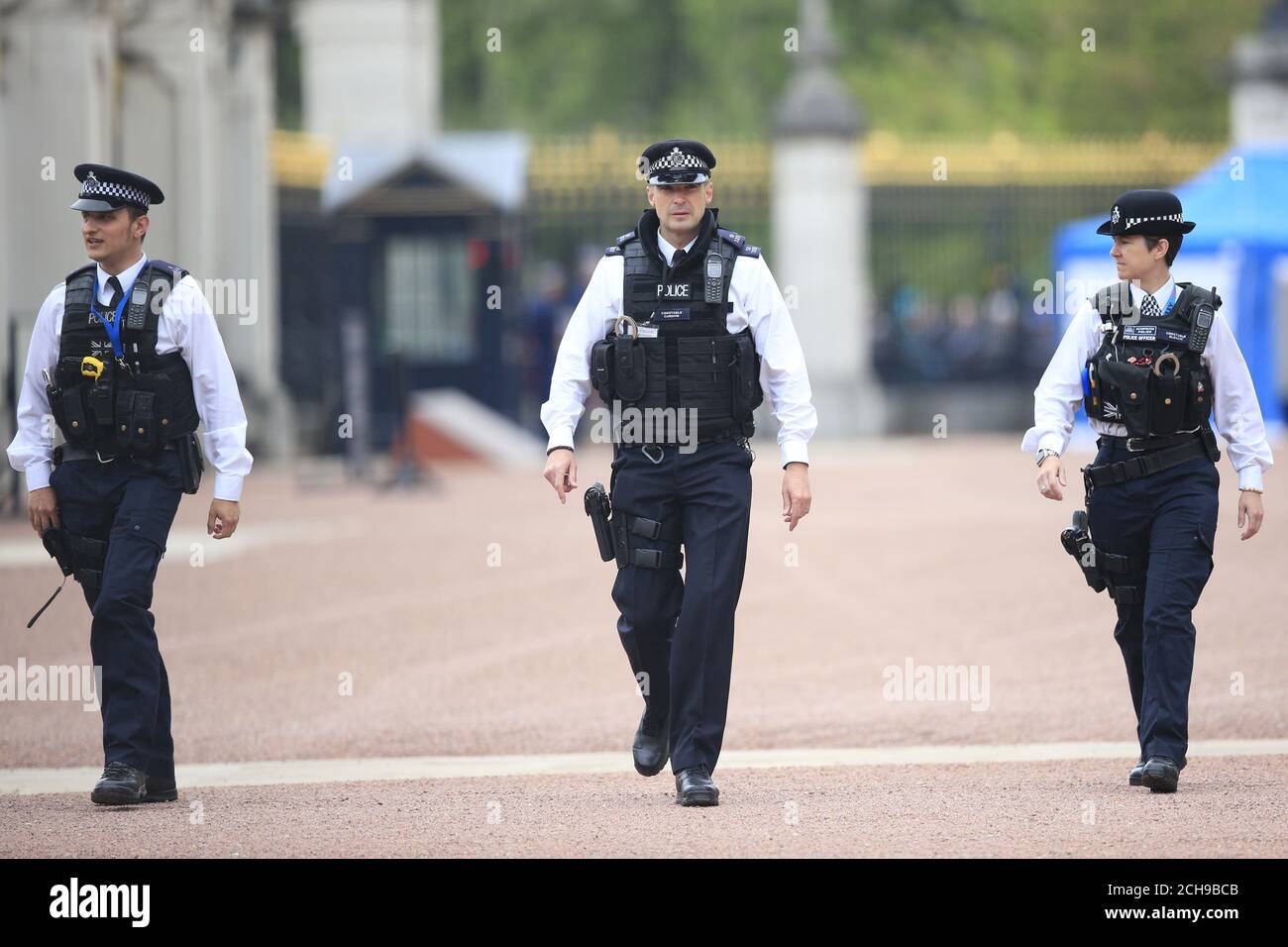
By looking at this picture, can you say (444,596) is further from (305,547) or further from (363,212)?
(363,212)

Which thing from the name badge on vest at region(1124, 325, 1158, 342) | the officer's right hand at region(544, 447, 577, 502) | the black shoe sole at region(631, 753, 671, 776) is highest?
the name badge on vest at region(1124, 325, 1158, 342)

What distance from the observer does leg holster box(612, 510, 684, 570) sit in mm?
6477

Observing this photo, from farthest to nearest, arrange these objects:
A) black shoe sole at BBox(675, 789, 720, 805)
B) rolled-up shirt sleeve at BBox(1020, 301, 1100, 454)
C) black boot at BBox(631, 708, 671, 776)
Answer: rolled-up shirt sleeve at BBox(1020, 301, 1100, 454), black boot at BBox(631, 708, 671, 776), black shoe sole at BBox(675, 789, 720, 805)

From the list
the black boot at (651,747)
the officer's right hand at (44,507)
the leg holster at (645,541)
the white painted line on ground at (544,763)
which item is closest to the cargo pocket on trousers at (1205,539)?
the white painted line on ground at (544,763)

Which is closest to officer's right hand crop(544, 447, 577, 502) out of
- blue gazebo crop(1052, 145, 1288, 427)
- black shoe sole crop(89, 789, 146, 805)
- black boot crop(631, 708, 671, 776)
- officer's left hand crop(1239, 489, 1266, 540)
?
black boot crop(631, 708, 671, 776)

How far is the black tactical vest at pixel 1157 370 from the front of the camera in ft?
21.5

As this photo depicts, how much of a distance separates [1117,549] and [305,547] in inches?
336

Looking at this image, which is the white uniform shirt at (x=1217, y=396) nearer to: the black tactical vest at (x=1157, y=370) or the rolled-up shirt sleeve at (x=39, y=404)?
the black tactical vest at (x=1157, y=370)

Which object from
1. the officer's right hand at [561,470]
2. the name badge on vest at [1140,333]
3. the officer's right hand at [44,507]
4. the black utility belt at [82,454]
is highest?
the name badge on vest at [1140,333]

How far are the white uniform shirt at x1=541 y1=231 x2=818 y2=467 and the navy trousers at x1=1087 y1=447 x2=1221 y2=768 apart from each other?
1.02 m

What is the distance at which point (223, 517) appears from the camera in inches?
258

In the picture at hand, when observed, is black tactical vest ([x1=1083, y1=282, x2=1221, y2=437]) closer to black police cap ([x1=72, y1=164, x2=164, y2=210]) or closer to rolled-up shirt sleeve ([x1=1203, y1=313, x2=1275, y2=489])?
rolled-up shirt sleeve ([x1=1203, y1=313, x2=1275, y2=489])

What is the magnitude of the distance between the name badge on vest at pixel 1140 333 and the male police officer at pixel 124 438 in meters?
2.74
